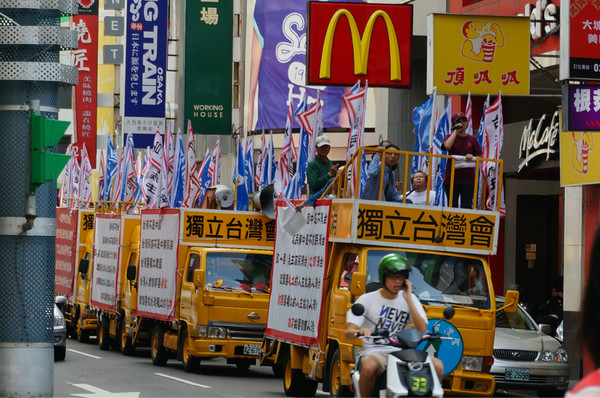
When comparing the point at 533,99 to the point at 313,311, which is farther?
the point at 533,99

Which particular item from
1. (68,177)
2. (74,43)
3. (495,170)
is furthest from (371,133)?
(74,43)

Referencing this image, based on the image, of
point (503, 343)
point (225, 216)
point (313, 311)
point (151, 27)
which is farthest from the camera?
point (151, 27)

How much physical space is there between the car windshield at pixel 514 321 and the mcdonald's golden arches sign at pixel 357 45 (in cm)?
778

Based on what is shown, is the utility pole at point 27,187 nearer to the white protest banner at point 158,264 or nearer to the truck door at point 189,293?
the truck door at point 189,293

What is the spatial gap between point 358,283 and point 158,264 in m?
10.7

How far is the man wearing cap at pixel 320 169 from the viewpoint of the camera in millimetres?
16825

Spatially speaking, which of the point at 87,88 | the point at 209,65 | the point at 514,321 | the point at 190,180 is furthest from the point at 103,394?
the point at 87,88

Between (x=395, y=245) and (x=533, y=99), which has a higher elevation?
(x=533, y=99)

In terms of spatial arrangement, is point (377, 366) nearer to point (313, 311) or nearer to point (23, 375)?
point (23, 375)

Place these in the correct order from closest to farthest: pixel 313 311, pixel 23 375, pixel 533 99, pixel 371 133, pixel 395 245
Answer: pixel 23 375 < pixel 395 245 < pixel 313 311 < pixel 533 99 < pixel 371 133

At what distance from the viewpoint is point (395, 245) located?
1466 cm

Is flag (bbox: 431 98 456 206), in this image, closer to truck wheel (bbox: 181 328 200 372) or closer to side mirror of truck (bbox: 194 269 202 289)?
side mirror of truck (bbox: 194 269 202 289)

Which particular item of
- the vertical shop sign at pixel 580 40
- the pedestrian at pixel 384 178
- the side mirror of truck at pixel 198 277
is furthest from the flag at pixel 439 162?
the side mirror of truck at pixel 198 277

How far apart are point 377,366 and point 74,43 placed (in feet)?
13.2
